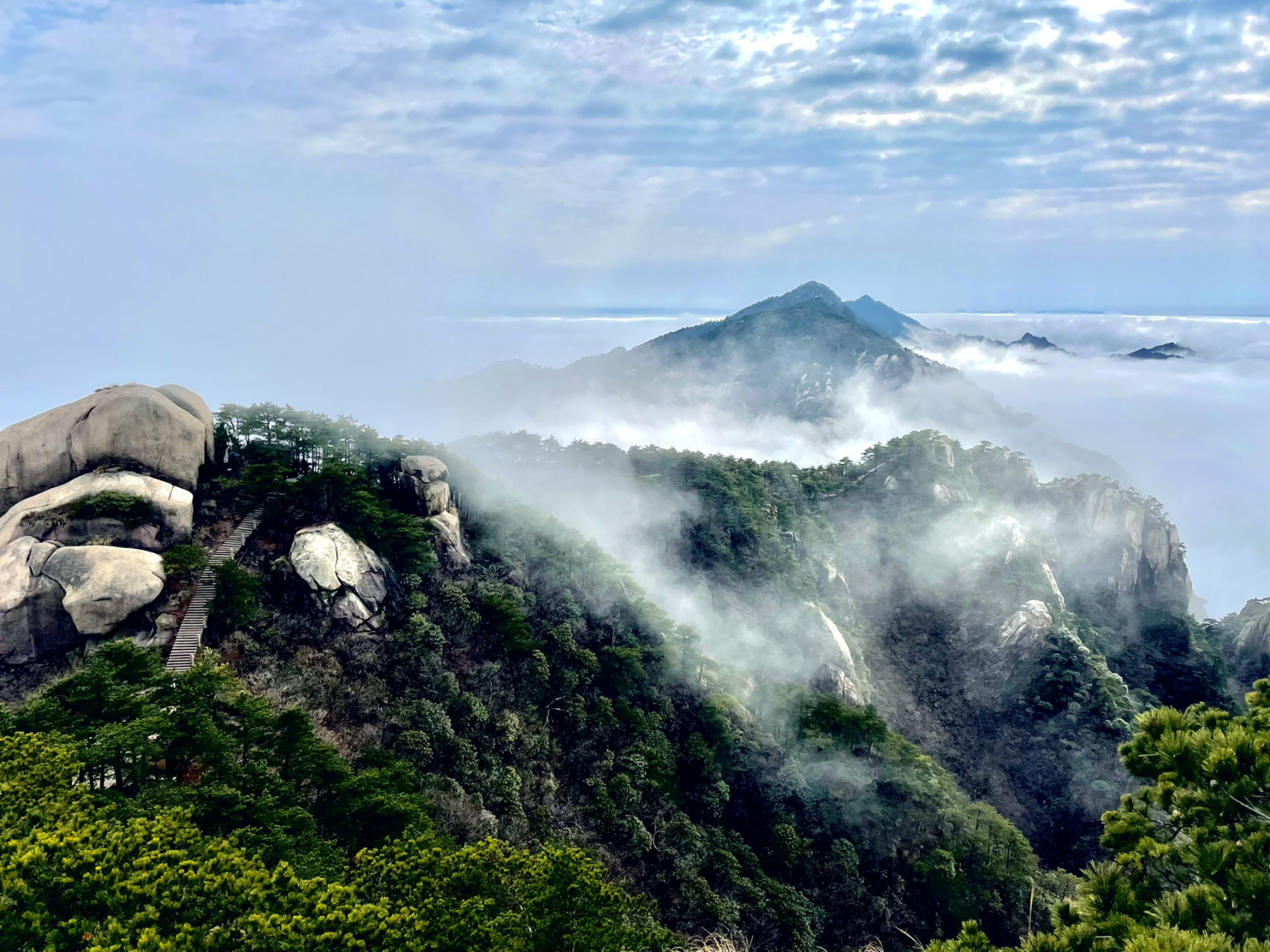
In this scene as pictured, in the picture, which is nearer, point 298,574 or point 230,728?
point 230,728

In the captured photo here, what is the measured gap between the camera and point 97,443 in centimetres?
3566

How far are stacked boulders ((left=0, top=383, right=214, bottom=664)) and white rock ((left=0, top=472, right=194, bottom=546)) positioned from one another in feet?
0.16

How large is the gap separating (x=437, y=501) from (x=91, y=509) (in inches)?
768

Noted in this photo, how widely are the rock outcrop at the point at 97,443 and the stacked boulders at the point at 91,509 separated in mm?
54

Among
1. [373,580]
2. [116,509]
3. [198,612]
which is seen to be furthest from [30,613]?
[373,580]

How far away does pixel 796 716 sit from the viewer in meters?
50.4

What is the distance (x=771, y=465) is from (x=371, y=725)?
205 feet

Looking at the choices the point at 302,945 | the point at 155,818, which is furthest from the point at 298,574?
the point at 302,945

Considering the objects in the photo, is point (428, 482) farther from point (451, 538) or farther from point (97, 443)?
point (97, 443)

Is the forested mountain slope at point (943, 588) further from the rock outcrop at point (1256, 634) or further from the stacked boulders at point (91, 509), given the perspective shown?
the stacked boulders at point (91, 509)

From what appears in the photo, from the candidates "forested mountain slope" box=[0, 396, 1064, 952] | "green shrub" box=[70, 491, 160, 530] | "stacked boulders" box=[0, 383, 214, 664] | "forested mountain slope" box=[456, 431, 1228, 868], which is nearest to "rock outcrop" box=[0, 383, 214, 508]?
"stacked boulders" box=[0, 383, 214, 664]

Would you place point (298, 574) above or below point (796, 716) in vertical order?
above

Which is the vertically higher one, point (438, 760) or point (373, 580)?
point (373, 580)

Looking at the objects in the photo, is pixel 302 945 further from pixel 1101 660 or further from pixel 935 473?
pixel 935 473
